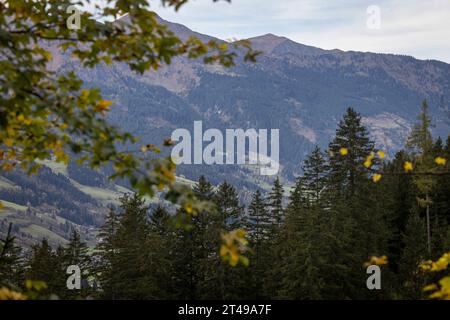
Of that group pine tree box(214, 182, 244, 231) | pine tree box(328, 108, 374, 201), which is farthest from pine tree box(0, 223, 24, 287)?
pine tree box(328, 108, 374, 201)

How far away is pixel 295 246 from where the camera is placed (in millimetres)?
30578

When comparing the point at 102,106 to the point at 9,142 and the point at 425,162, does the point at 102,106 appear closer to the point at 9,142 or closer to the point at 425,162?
the point at 9,142

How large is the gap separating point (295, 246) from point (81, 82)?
26090 mm

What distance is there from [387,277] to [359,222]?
5.45 m

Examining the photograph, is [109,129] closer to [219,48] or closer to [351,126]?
[219,48]

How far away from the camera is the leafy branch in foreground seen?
5.22m

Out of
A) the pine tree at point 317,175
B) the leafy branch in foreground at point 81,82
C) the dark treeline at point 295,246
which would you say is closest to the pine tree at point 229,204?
the dark treeline at point 295,246

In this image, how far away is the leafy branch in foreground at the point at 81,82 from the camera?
17.1 ft

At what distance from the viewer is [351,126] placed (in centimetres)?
4350

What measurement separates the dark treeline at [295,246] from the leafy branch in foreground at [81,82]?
2131cm

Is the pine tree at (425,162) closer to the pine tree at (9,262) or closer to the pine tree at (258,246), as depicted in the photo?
the pine tree at (258,246)
